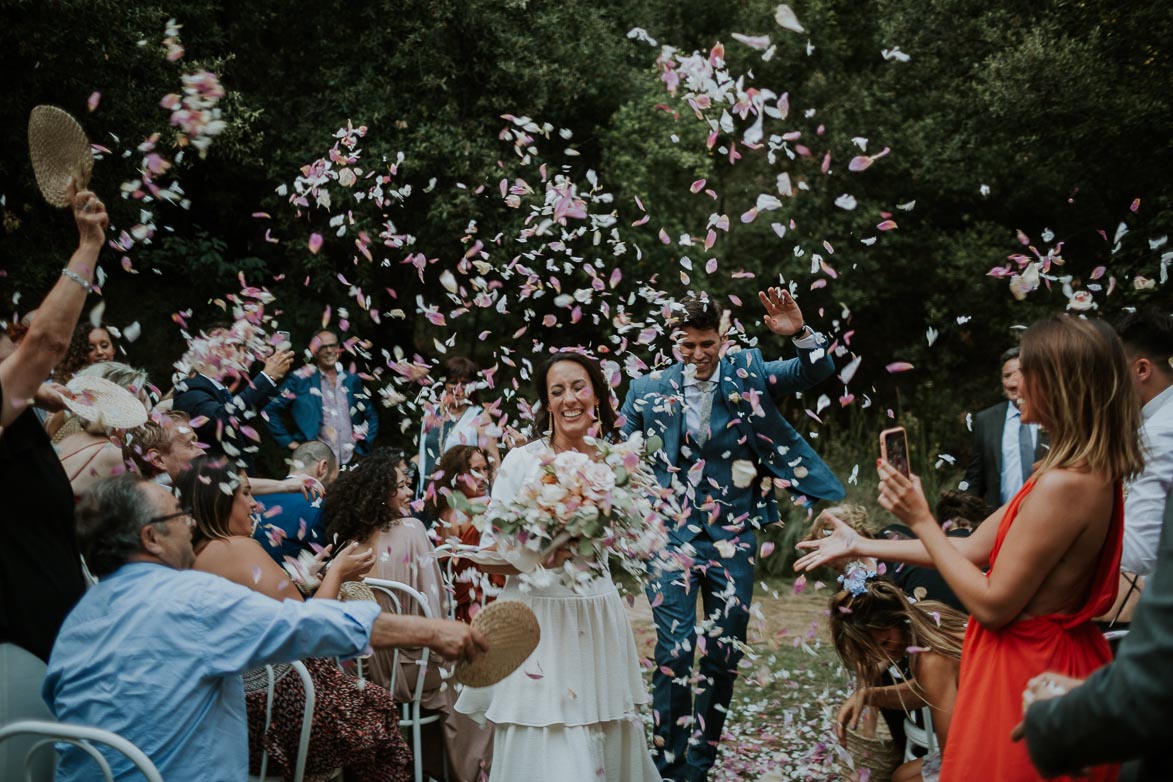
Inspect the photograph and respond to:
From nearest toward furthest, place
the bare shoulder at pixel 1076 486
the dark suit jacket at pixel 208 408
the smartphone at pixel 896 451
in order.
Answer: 1. the bare shoulder at pixel 1076 486
2. the smartphone at pixel 896 451
3. the dark suit jacket at pixel 208 408

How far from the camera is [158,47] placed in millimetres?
8406

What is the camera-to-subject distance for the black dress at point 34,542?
9.29 feet

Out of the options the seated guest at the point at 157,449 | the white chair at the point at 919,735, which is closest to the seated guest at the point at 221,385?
the seated guest at the point at 157,449

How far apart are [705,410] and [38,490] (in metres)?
3.07

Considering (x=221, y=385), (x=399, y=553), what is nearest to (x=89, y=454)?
(x=399, y=553)

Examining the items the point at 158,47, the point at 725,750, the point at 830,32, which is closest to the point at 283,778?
the point at 725,750

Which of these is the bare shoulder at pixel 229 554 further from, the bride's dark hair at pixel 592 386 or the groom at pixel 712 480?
the groom at pixel 712 480

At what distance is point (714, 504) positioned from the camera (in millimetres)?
5020

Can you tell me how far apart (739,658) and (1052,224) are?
9.73 metres

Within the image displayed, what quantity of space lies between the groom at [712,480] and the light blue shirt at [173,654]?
240 centimetres

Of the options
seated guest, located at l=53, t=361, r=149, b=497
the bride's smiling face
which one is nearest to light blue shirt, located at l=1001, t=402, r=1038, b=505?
the bride's smiling face

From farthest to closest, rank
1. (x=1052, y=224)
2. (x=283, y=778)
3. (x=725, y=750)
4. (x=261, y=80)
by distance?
1. (x=1052, y=224)
2. (x=261, y=80)
3. (x=725, y=750)
4. (x=283, y=778)

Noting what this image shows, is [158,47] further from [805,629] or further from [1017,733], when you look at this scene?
[1017,733]

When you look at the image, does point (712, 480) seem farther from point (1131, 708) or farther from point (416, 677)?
point (1131, 708)
